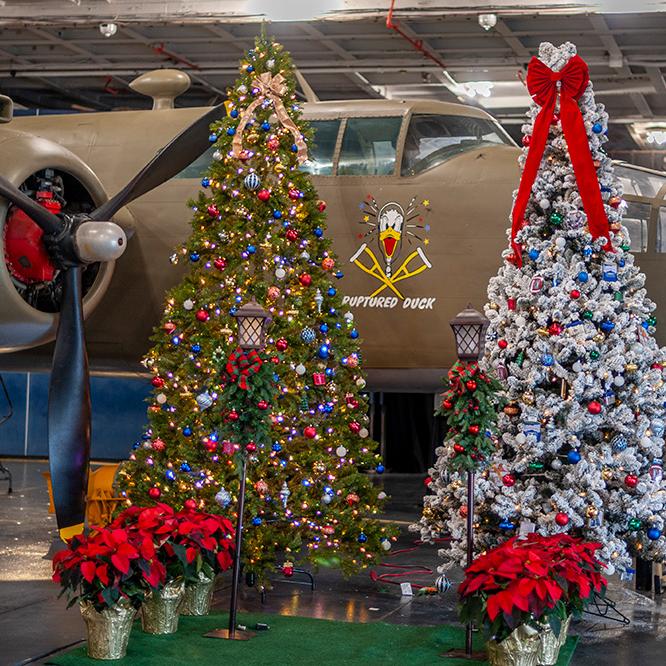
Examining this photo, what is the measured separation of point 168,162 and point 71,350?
1.60 m

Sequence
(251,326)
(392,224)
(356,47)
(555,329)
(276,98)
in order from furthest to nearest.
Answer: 1. (356,47)
2. (392,224)
3. (276,98)
4. (555,329)
5. (251,326)

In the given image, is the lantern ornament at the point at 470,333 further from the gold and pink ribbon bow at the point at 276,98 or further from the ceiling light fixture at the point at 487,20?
the ceiling light fixture at the point at 487,20

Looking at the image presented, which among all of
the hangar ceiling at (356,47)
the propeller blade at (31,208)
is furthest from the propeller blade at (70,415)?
the hangar ceiling at (356,47)

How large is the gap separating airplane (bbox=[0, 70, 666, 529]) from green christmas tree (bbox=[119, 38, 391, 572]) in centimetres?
60

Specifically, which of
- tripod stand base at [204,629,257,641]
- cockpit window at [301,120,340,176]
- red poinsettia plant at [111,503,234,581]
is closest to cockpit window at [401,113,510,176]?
cockpit window at [301,120,340,176]

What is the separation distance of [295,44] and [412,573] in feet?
26.9

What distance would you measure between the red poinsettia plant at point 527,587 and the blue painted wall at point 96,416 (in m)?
11.6

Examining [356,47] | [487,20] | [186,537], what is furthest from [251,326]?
[356,47]

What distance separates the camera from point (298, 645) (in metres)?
5.95

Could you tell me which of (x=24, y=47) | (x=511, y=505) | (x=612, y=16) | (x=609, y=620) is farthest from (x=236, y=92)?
(x=24, y=47)

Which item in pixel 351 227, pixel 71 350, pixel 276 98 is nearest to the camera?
pixel 276 98

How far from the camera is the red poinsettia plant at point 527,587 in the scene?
17.3ft

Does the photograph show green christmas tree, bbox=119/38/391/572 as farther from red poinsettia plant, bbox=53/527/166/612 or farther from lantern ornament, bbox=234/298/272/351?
red poinsettia plant, bbox=53/527/166/612

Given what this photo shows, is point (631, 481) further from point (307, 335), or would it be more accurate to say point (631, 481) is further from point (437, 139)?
point (437, 139)
